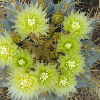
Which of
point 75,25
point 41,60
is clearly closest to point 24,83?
point 41,60

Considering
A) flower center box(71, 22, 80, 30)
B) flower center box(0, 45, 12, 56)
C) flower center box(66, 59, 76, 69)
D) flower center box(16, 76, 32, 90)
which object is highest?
flower center box(71, 22, 80, 30)

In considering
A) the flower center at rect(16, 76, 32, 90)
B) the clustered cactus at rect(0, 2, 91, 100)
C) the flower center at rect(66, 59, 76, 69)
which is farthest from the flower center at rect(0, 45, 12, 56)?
the flower center at rect(66, 59, 76, 69)

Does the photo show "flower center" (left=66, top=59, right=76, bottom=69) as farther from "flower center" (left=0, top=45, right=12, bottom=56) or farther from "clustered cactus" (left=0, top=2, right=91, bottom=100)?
"flower center" (left=0, top=45, right=12, bottom=56)

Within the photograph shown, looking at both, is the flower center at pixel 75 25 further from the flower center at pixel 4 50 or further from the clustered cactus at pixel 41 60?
the flower center at pixel 4 50

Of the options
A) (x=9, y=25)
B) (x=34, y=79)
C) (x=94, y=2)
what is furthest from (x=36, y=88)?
(x=94, y=2)

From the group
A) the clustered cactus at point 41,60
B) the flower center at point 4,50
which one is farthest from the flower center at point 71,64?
the flower center at point 4,50

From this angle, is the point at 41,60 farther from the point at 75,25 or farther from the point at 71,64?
the point at 75,25

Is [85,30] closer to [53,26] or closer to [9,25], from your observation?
[53,26]

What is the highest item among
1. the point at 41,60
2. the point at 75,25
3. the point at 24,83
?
the point at 75,25
